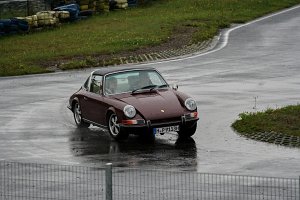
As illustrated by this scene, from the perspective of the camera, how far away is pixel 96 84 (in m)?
20.7

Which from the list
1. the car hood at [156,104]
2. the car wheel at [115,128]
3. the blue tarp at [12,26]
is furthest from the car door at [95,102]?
the blue tarp at [12,26]

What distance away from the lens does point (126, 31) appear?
135 feet

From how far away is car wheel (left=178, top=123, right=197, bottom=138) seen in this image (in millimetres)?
18967

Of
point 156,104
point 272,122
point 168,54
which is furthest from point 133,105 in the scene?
point 168,54

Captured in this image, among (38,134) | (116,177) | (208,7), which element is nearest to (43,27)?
(208,7)

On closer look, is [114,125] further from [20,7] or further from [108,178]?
[20,7]

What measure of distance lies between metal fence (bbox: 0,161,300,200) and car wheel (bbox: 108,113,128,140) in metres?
3.38

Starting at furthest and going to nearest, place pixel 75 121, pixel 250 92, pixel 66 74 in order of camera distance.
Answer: pixel 66 74, pixel 250 92, pixel 75 121

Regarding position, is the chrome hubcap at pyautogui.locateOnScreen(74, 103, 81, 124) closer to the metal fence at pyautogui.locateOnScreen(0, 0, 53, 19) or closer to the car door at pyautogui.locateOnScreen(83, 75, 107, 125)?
the car door at pyautogui.locateOnScreen(83, 75, 107, 125)

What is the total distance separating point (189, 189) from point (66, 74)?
18.6 meters

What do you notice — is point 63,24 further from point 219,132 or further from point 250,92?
point 219,132

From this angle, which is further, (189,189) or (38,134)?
(38,134)

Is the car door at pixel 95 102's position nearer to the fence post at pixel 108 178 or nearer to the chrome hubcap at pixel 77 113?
the chrome hubcap at pixel 77 113

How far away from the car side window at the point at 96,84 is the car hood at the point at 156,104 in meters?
1.11
